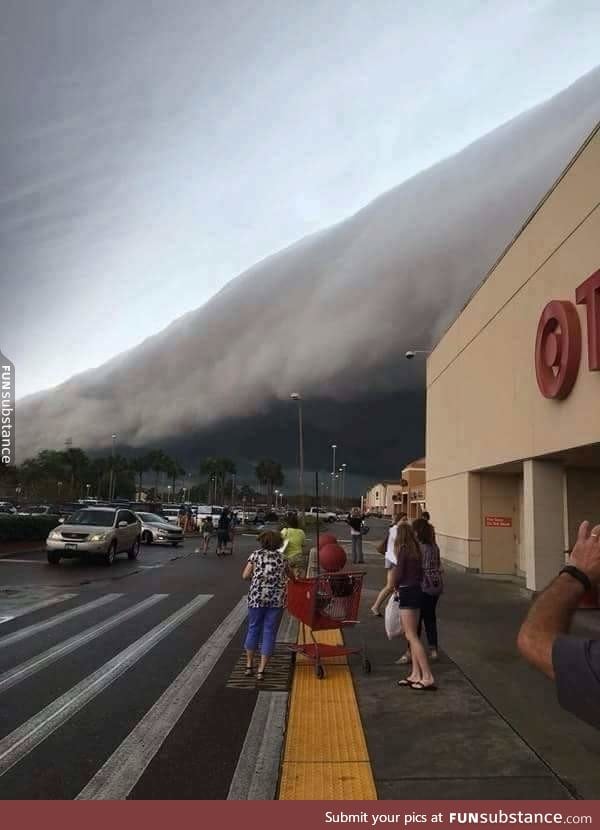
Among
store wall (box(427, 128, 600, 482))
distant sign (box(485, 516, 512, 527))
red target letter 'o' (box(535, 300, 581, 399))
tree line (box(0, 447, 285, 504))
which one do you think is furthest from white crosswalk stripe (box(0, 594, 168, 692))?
tree line (box(0, 447, 285, 504))

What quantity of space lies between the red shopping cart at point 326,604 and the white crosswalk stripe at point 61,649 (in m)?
2.90

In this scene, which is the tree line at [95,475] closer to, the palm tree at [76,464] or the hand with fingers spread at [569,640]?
the palm tree at [76,464]

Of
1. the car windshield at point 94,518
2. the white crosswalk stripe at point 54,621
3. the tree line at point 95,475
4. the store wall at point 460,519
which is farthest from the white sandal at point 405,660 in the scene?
the tree line at point 95,475

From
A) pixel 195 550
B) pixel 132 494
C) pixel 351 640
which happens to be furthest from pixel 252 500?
pixel 351 640

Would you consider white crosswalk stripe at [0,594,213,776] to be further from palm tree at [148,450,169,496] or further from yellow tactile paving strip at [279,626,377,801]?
palm tree at [148,450,169,496]

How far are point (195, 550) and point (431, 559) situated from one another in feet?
73.6

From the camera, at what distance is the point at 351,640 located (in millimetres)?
9461

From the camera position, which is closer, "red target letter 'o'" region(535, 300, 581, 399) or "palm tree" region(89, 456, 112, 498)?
"red target letter 'o'" region(535, 300, 581, 399)

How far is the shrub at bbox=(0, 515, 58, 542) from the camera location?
24.9 metres

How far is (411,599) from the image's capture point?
709 centimetres

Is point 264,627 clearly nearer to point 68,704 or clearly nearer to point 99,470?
point 68,704

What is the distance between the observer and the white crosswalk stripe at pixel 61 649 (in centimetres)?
707

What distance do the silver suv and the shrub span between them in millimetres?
4848
